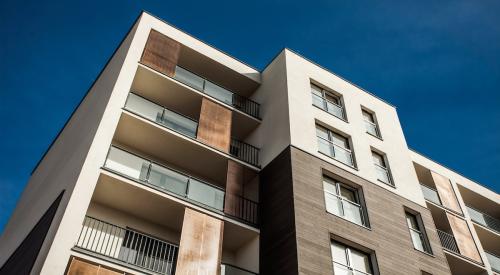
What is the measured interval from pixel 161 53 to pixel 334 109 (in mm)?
8316

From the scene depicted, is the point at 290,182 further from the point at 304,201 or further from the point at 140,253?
the point at 140,253

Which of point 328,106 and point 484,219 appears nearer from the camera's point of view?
point 328,106

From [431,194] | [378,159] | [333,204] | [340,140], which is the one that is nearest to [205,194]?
[333,204]

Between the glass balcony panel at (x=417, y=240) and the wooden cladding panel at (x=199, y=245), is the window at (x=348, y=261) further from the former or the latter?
the wooden cladding panel at (x=199, y=245)

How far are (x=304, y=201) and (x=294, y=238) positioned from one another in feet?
5.89

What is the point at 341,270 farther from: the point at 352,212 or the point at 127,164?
the point at 127,164

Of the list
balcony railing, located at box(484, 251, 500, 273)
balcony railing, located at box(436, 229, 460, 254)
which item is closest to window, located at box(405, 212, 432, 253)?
balcony railing, located at box(436, 229, 460, 254)

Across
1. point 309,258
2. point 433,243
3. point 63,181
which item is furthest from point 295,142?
point 63,181

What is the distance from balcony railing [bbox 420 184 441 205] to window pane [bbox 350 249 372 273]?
903cm

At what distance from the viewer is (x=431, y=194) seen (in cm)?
2519

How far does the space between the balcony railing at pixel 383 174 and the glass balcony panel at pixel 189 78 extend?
27.9ft

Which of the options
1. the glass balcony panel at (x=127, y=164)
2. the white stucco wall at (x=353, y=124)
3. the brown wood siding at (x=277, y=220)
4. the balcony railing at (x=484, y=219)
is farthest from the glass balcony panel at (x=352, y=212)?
the balcony railing at (x=484, y=219)

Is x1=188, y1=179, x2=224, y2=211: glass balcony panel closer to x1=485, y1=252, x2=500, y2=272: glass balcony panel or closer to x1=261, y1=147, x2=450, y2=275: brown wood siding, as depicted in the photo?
x1=261, y1=147, x2=450, y2=275: brown wood siding

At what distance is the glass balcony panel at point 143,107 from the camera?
18.5 meters
